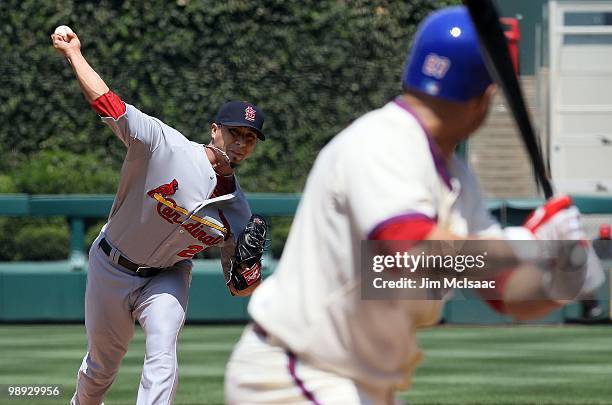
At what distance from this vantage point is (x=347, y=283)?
2.78m

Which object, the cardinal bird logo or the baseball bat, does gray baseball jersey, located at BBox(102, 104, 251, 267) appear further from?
the baseball bat

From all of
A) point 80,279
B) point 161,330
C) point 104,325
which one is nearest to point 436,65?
point 161,330

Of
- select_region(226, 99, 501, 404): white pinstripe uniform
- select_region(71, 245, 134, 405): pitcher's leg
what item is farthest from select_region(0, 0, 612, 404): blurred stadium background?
select_region(226, 99, 501, 404): white pinstripe uniform

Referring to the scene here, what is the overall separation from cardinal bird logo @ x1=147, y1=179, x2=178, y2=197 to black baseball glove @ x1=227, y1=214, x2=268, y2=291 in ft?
1.35

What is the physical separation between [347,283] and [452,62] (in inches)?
20.3

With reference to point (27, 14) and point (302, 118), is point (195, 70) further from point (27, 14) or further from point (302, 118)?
point (27, 14)

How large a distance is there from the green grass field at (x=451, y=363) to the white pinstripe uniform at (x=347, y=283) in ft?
16.2

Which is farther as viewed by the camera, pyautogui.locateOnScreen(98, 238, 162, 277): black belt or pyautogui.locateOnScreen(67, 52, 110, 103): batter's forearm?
pyautogui.locateOnScreen(98, 238, 162, 277): black belt

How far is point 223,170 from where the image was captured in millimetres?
6312

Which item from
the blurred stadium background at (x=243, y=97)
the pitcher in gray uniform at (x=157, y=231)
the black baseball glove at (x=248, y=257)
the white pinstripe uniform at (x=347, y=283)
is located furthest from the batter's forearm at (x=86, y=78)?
the blurred stadium background at (x=243, y=97)

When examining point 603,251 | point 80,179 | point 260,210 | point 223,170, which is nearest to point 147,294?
point 223,170

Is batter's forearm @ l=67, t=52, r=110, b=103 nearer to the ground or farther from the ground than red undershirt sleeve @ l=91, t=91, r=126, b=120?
farther from the ground

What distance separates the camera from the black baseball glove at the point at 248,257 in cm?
621

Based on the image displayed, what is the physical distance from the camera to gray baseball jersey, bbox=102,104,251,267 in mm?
6035
